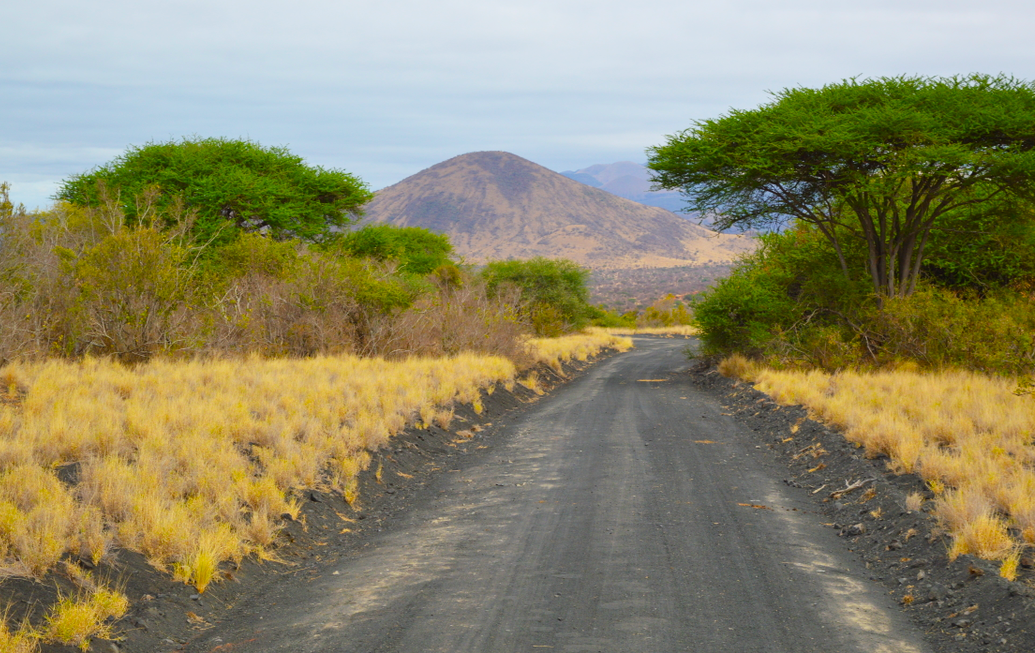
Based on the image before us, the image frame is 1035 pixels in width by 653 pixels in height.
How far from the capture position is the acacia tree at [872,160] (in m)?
17.6

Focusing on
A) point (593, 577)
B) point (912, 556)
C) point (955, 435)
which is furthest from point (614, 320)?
point (593, 577)

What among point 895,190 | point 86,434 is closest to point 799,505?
point 86,434

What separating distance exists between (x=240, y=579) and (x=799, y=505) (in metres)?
6.22

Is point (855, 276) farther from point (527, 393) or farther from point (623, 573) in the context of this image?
point (623, 573)

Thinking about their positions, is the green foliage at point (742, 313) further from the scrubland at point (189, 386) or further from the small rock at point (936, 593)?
the small rock at point (936, 593)

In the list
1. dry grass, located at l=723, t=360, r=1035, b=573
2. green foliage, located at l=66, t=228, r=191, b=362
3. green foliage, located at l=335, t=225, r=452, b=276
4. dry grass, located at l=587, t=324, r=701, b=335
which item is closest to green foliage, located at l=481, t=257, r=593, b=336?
green foliage, located at l=335, t=225, r=452, b=276

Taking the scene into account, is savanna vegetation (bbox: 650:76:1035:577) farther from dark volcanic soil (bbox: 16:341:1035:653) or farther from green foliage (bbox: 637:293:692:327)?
green foliage (bbox: 637:293:692:327)

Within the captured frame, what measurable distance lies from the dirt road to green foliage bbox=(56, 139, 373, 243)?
2357 cm

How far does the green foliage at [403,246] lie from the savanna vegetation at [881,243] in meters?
17.9

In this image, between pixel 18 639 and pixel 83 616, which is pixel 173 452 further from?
pixel 18 639

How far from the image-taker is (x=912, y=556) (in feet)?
20.7

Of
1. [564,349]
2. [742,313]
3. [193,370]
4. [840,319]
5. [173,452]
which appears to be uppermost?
[742,313]

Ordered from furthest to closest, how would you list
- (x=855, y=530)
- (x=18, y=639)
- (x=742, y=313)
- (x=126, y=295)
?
(x=742, y=313), (x=126, y=295), (x=855, y=530), (x=18, y=639)

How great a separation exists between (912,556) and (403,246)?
38.5m
